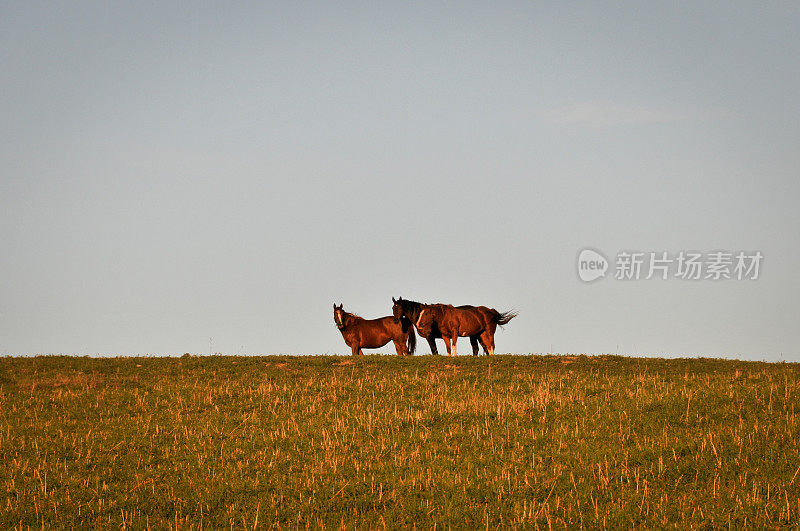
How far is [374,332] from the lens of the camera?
30453 mm

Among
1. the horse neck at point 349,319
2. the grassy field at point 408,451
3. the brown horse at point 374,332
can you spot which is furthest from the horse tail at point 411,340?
the grassy field at point 408,451

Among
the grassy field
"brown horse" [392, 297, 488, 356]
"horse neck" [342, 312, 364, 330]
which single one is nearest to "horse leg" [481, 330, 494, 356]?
"brown horse" [392, 297, 488, 356]

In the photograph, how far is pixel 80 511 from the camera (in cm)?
1113

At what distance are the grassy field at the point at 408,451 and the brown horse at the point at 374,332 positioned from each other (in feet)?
28.2

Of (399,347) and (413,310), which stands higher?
(413,310)

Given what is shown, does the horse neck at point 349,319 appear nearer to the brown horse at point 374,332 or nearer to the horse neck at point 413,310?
the brown horse at point 374,332

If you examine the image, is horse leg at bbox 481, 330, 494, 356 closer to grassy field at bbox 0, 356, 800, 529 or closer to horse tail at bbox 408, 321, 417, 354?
horse tail at bbox 408, 321, 417, 354

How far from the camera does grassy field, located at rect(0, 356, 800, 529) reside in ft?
35.2

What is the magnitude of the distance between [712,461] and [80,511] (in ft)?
34.0

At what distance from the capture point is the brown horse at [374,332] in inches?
1195

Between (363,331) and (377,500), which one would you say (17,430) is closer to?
(377,500)

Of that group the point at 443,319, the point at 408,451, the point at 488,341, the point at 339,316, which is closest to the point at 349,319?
the point at 339,316

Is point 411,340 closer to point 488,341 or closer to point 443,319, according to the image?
point 443,319

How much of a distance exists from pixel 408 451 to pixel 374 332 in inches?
669
